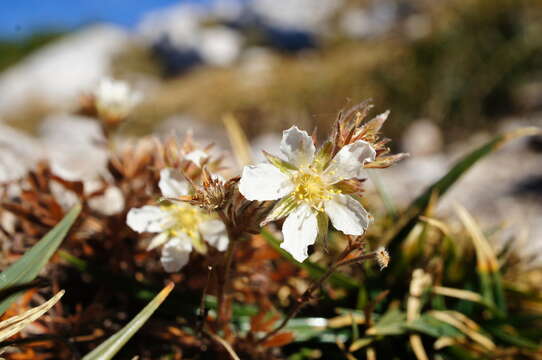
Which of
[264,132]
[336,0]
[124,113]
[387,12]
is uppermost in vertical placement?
[336,0]

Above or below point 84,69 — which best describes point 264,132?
below

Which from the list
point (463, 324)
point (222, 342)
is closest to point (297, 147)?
point (222, 342)

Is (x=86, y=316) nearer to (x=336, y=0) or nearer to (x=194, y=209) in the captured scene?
(x=194, y=209)

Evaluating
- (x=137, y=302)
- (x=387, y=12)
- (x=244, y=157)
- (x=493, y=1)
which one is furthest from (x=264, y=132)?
(x=387, y=12)

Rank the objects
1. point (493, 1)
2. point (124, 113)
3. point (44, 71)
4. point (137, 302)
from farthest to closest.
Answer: point (44, 71) → point (493, 1) → point (124, 113) → point (137, 302)

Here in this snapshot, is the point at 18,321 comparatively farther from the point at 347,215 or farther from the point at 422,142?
the point at 422,142

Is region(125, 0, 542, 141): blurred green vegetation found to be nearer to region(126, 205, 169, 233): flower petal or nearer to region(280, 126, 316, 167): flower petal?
region(126, 205, 169, 233): flower petal

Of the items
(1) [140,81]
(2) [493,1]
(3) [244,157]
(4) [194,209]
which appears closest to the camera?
(4) [194,209]
